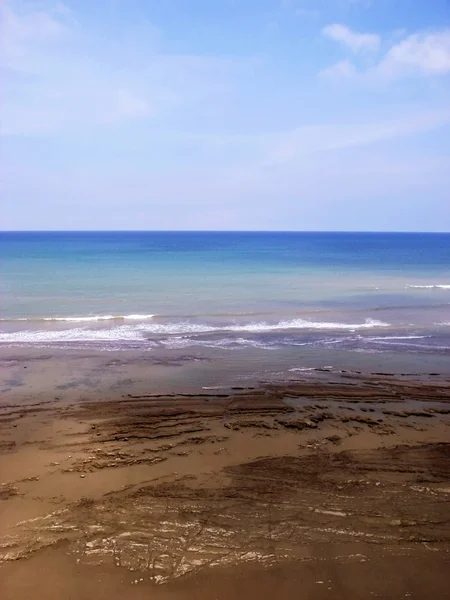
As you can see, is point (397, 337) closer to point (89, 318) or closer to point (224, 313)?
point (224, 313)

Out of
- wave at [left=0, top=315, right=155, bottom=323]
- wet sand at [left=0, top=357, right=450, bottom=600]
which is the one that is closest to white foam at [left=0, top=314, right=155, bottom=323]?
wave at [left=0, top=315, right=155, bottom=323]

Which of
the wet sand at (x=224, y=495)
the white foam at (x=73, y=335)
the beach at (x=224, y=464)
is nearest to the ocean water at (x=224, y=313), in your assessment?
the white foam at (x=73, y=335)

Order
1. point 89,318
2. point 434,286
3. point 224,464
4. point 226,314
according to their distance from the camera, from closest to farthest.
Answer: point 224,464 → point 89,318 → point 226,314 → point 434,286

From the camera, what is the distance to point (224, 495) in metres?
7.03

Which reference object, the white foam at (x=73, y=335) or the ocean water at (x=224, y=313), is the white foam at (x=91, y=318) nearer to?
the ocean water at (x=224, y=313)

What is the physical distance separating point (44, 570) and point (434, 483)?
609cm

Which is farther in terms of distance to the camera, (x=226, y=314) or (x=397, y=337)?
(x=226, y=314)

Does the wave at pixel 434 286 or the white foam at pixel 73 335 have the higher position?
the wave at pixel 434 286

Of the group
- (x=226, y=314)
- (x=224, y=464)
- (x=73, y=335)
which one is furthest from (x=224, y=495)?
(x=226, y=314)

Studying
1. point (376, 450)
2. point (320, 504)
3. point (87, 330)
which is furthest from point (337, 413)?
point (87, 330)

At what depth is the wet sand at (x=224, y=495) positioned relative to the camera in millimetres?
5398

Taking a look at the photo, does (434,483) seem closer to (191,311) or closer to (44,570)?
(44,570)

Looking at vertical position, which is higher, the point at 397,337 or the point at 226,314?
the point at 226,314

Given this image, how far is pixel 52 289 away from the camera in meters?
31.4
